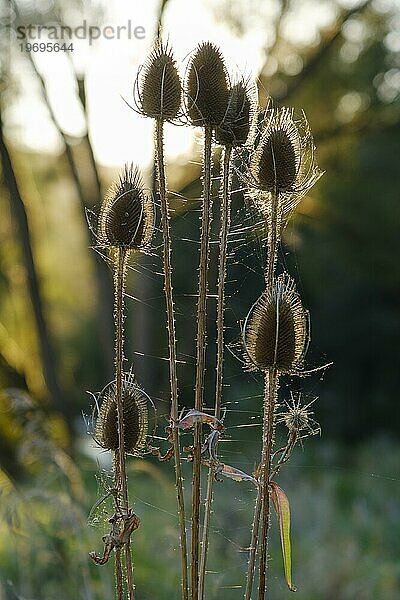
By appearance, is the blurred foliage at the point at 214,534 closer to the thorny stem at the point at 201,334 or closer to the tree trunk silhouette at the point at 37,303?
the tree trunk silhouette at the point at 37,303

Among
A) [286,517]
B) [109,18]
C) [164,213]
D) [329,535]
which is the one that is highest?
[109,18]

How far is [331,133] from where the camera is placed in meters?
2.74

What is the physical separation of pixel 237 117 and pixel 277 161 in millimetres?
41

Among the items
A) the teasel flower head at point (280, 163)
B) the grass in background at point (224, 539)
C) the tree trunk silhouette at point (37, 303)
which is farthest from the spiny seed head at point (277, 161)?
the tree trunk silhouette at point (37, 303)

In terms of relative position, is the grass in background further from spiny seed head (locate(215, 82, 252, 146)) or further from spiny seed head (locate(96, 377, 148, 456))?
spiny seed head (locate(215, 82, 252, 146))

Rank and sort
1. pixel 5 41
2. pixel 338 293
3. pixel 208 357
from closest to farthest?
pixel 208 357 < pixel 5 41 < pixel 338 293

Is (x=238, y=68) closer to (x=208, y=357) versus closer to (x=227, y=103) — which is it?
(x=227, y=103)

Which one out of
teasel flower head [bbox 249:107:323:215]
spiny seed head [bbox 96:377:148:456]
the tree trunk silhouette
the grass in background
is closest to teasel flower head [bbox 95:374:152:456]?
spiny seed head [bbox 96:377:148:456]

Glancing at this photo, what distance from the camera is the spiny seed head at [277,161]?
0.57m

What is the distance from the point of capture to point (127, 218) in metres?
0.56

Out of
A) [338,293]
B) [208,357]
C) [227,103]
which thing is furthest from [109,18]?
[227,103]

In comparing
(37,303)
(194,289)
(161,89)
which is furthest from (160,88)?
(37,303)

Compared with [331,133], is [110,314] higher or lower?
lower

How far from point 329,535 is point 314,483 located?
0.45 meters
